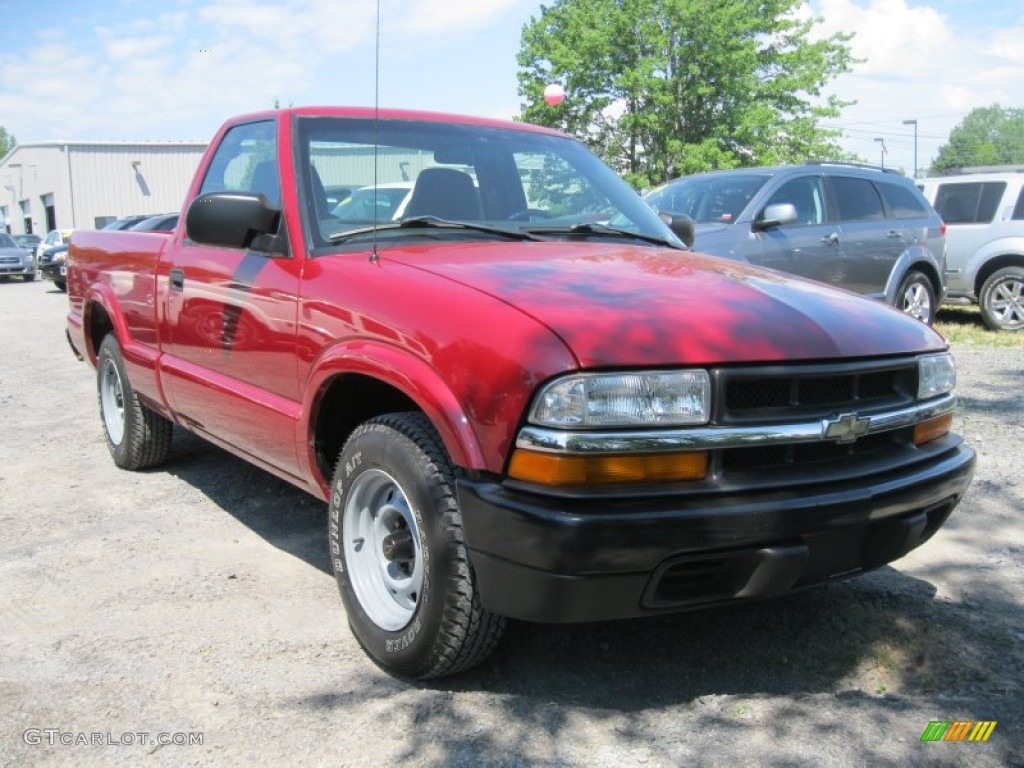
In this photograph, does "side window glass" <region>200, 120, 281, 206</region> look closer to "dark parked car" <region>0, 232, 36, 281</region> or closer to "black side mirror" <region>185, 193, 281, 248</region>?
"black side mirror" <region>185, 193, 281, 248</region>

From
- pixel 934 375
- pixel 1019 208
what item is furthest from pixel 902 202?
pixel 934 375

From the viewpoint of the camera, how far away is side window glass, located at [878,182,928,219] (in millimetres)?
9406

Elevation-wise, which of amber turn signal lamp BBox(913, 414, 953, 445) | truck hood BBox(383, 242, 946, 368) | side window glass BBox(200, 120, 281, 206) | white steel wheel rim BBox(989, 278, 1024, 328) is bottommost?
white steel wheel rim BBox(989, 278, 1024, 328)

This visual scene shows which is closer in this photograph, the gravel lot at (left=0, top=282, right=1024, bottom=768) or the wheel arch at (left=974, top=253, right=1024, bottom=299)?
the gravel lot at (left=0, top=282, right=1024, bottom=768)

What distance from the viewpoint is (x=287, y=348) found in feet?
11.0

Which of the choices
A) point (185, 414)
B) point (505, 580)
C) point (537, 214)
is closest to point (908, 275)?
point (537, 214)

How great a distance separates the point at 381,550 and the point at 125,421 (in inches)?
111

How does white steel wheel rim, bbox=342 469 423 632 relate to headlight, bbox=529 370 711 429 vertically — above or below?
below

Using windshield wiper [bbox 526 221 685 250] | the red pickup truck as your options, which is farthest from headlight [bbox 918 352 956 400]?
windshield wiper [bbox 526 221 685 250]

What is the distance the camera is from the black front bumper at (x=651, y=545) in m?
2.29

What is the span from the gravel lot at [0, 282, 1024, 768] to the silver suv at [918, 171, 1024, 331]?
719 centimetres

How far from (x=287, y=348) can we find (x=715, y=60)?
2907 centimetres

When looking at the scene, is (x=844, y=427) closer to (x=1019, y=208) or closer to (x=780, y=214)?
(x=780, y=214)

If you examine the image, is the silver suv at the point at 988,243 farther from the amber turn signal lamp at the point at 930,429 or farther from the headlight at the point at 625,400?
the headlight at the point at 625,400
